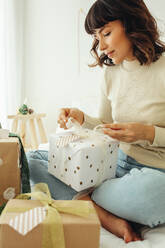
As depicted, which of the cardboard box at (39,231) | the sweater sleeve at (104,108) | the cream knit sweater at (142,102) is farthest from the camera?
the sweater sleeve at (104,108)

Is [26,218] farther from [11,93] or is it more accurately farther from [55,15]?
[55,15]

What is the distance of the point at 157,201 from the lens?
64 cm

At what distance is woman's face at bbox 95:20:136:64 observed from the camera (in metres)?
0.83

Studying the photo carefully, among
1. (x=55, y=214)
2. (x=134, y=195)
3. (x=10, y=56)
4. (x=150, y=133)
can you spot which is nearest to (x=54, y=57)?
(x=10, y=56)

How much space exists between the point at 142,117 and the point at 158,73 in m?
0.17

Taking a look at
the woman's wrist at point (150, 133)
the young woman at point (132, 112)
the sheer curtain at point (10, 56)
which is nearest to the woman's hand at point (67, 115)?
the young woman at point (132, 112)

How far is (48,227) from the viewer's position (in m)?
0.47

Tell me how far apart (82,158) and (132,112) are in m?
0.33

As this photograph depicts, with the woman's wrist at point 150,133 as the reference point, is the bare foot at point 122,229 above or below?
below

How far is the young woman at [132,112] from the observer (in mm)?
662

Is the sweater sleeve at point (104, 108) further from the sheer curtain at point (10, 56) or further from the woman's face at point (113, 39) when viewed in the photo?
the sheer curtain at point (10, 56)

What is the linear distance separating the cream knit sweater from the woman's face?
0.10m

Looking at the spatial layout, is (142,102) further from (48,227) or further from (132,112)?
(48,227)

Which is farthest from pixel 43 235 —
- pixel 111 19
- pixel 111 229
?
pixel 111 19
